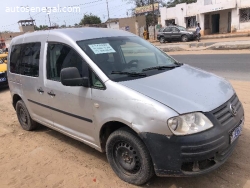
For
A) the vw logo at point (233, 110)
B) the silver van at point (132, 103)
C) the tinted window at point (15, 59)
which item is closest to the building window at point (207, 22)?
the silver van at point (132, 103)

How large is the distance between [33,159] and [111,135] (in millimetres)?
1599

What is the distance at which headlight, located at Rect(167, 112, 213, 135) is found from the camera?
8.02 ft

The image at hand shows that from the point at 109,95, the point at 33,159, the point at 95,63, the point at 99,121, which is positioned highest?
the point at 95,63

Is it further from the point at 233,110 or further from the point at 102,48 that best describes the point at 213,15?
the point at 233,110

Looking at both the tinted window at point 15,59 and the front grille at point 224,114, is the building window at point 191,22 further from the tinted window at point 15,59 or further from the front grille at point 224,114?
the front grille at point 224,114

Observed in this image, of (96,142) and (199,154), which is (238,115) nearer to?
(199,154)

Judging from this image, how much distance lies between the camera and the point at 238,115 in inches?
114

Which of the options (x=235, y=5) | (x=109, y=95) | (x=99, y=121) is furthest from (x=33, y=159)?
(x=235, y=5)

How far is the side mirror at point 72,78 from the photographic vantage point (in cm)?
303

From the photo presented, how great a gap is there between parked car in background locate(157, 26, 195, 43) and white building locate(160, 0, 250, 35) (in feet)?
19.7

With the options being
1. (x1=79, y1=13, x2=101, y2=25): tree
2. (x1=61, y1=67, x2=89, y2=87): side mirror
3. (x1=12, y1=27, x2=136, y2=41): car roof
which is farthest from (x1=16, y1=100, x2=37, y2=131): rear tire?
(x1=79, y1=13, x2=101, y2=25): tree

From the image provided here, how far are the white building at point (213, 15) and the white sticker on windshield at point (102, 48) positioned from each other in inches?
1057

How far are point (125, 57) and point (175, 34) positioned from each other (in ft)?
76.6

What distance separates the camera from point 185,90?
279 centimetres
